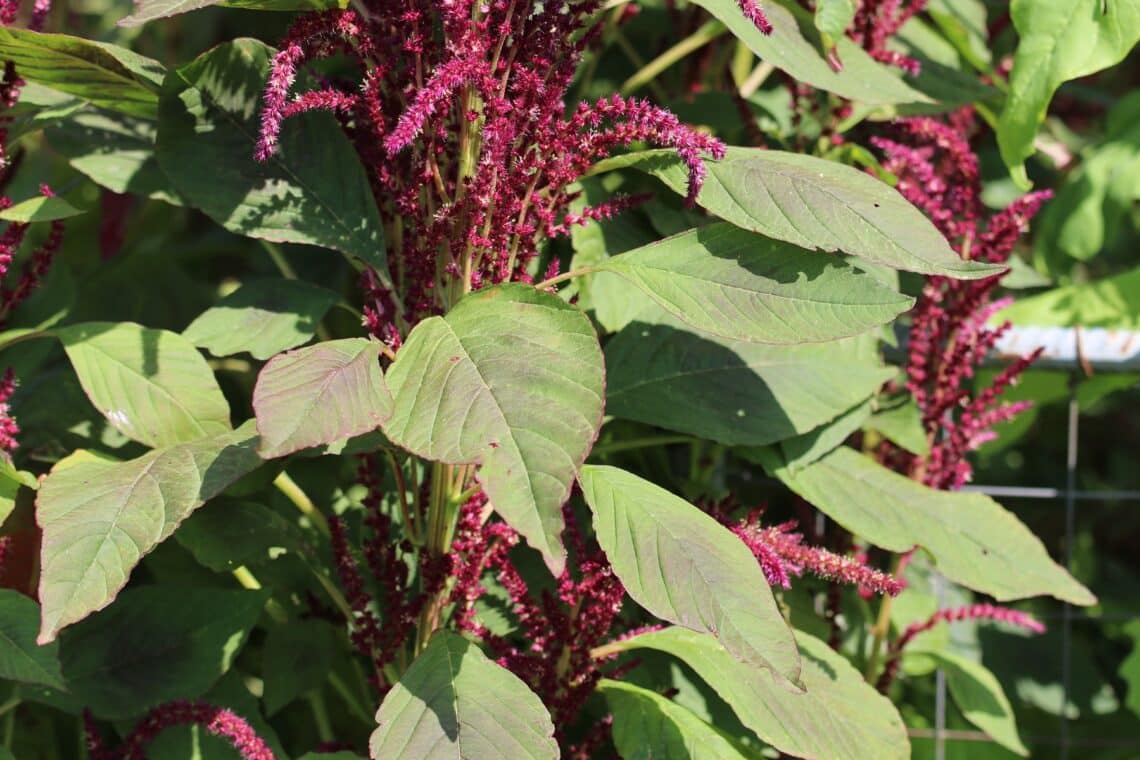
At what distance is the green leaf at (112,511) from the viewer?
94 centimetres

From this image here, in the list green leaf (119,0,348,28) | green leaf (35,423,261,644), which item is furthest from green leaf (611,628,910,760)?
green leaf (119,0,348,28)

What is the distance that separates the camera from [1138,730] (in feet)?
7.06

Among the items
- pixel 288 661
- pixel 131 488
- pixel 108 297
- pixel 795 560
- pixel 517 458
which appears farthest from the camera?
pixel 108 297

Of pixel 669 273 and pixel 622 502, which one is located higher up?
pixel 669 273

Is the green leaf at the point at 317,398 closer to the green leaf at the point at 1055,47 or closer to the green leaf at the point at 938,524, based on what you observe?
the green leaf at the point at 938,524

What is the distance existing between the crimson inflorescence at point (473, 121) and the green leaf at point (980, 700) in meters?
0.79

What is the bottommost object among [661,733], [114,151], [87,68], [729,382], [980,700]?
[980,700]

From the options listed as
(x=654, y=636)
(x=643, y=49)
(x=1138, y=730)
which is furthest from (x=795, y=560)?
(x=1138, y=730)

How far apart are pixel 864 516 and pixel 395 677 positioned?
52 centimetres

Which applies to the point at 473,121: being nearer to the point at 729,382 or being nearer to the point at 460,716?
the point at 729,382

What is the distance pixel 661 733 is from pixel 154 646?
547mm

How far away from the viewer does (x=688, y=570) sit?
1.01 m

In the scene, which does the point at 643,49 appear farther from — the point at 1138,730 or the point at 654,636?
the point at 1138,730

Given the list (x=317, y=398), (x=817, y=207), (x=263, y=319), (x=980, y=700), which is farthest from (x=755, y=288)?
(x=980, y=700)
